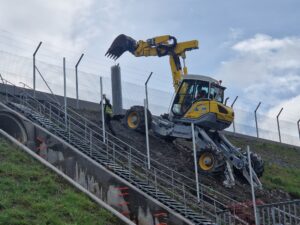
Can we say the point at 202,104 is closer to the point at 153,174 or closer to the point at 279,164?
the point at 153,174

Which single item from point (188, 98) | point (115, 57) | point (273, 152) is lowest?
point (273, 152)

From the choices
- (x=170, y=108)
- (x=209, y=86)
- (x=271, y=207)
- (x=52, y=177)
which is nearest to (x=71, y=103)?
(x=170, y=108)

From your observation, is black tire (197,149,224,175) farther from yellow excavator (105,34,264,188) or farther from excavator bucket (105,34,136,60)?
excavator bucket (105,34,136,60)

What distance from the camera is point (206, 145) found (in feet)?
69.8

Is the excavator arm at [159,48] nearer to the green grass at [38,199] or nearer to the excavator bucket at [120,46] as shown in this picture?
the excavator bucket at [120,46]

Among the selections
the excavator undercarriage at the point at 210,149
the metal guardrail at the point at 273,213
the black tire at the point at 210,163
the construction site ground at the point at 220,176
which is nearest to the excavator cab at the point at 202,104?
the excavator undercarriage at the point at 210,149

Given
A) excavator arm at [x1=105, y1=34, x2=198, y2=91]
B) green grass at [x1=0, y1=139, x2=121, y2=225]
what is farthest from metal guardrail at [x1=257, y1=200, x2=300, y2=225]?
excavator arm at [x1=105, y1=34, x2=198, y2=91]

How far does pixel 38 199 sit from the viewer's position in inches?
511

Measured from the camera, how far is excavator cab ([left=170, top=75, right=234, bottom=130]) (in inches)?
883

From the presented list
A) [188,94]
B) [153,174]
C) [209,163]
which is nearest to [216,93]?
[188,94]

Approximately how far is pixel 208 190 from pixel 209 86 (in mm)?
5908

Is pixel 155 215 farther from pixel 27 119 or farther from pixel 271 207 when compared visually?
A: pixel 27 119

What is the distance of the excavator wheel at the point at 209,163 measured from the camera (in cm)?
2017

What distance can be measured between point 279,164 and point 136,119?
8.80 metres
